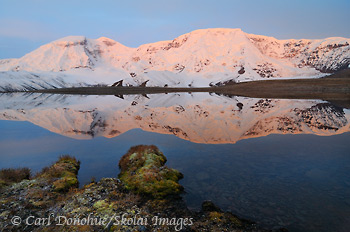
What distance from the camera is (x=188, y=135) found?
29125 millimetres

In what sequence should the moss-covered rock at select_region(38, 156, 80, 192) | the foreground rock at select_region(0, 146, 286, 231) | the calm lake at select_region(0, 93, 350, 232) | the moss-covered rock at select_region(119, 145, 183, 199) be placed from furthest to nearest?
1. the moss-covered rock at select_region(38, 156, 80, 192)
2. the moss-covered rock at select_region(119, 145, 183, 199)
3. the calm lake at select_region(0, 93, 350, 232)
4. the foreground rock at select_region(0, 146, 286, 231)

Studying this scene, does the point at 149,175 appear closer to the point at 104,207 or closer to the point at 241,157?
the point at 104,207

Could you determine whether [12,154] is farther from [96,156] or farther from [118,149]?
[118,149]

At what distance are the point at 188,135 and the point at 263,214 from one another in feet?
58.6

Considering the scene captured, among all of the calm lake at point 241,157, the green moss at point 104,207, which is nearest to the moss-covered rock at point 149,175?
the calm lake at point 241,157

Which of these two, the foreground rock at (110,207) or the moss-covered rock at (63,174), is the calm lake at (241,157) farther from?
the foreground rock at (110,207)

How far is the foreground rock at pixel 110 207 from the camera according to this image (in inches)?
401

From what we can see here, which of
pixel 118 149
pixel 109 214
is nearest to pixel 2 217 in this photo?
pixel 109 214

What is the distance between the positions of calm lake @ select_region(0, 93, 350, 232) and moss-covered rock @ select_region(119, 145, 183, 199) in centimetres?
81

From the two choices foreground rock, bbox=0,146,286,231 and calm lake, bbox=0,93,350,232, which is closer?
foreground rock, bbox=0,146,286,231

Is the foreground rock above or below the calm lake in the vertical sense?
below

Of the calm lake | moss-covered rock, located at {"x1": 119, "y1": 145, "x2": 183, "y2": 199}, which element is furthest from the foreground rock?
the calm lake

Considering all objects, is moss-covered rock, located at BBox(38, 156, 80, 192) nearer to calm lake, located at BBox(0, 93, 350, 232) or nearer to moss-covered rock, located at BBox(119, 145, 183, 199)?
calm lake, located at BBox(0, 93, 350, 232)

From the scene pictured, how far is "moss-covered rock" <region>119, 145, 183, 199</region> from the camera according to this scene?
14078mm
